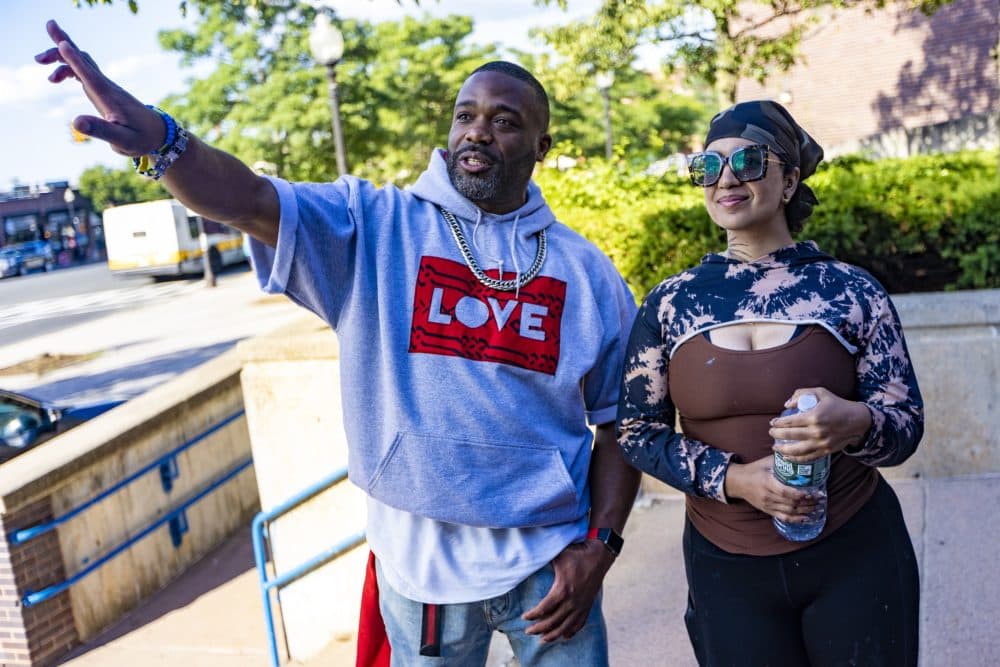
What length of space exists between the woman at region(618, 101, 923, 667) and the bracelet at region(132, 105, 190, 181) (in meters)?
1.04

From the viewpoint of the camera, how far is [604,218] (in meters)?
6.03

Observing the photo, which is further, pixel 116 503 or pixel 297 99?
pixel 297 99

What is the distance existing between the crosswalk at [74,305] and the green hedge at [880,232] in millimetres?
3372

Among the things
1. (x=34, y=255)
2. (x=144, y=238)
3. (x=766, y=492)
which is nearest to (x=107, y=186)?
(x=34, y=255)

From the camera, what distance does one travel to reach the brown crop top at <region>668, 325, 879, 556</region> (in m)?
1.88

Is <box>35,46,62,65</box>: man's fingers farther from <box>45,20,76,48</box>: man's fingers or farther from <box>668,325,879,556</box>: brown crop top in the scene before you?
<box>668,325,879,556</box>: brown crop top

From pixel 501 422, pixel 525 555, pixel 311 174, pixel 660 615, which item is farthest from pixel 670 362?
pixel 311 174

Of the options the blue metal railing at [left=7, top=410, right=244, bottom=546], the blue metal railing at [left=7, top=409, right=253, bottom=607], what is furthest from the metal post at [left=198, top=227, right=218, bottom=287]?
the blue metal railing at [left=7, top=410, right=244, bottom=546]

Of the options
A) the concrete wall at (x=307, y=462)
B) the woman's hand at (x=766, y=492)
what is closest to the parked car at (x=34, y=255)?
the concrete wall at (x=307, y=462)

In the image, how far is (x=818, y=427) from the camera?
68.1 inches

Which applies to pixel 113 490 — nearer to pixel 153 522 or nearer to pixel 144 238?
pixel 153 522

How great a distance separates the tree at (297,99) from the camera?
663 inches

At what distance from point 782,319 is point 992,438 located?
3.63 m

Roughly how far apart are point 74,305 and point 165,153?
17.0ft
